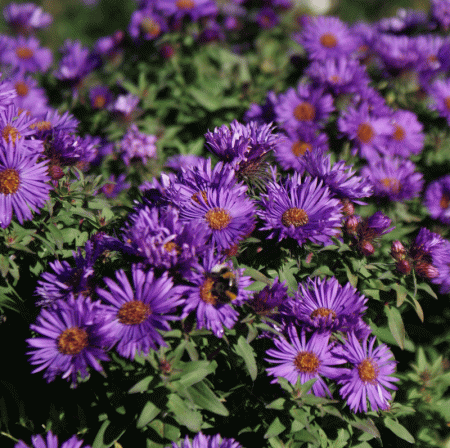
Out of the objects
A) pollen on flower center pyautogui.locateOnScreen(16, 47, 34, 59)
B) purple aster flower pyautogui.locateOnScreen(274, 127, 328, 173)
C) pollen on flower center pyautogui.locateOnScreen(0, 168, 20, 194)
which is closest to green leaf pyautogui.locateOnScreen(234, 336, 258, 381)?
pollen on flower center pyautogui.locateOnScreen(0, 168, 20, 194)

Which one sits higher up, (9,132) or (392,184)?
(9,132)

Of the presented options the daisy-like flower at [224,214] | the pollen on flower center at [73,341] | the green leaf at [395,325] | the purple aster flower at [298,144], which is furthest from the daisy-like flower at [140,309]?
the purple aster flower at [298,144]

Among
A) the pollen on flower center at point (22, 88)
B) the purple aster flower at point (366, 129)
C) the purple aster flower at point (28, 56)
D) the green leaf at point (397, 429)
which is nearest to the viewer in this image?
the green leaf at point (397, 429)

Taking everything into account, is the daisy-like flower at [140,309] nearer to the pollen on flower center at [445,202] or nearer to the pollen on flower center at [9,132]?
the pollen on flower center at [9,132]

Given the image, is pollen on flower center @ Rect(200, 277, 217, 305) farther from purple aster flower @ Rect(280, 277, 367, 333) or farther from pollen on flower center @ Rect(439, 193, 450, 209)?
pollen on flower center @ Rect(439, 193, 450, 209)

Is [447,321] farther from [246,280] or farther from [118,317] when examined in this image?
[118,317]

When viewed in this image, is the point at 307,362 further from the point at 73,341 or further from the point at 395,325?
the point at 73,341

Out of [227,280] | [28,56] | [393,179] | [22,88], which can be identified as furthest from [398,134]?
[28,56]

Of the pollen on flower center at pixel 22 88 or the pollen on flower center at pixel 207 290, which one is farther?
the pollen on flower center at pixel 22 88
